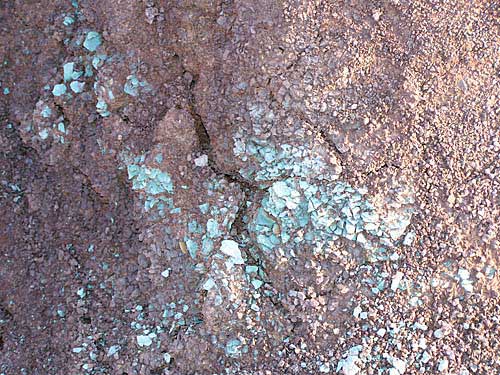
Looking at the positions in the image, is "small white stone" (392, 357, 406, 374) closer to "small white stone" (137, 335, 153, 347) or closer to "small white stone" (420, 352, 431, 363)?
"small white stone" (420, 352, 431, 363)

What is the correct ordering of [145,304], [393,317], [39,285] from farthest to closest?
[39,285] → [145,304] → [393,317]

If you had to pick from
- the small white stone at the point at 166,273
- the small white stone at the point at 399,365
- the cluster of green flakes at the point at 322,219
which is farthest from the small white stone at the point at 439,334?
the small white stone at the point at 166,273

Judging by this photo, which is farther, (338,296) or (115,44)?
(115,44)

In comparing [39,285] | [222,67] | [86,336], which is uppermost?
[222,67]

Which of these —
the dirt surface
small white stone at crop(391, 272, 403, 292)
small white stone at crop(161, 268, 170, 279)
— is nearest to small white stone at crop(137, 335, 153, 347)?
the dirt surface

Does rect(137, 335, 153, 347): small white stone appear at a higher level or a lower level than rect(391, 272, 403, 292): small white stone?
lower

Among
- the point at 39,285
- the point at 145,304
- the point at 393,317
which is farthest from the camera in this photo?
the point at 39,285

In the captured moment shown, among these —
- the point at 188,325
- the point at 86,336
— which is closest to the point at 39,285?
the point at 86,336

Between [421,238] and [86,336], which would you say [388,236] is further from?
[86,336]
